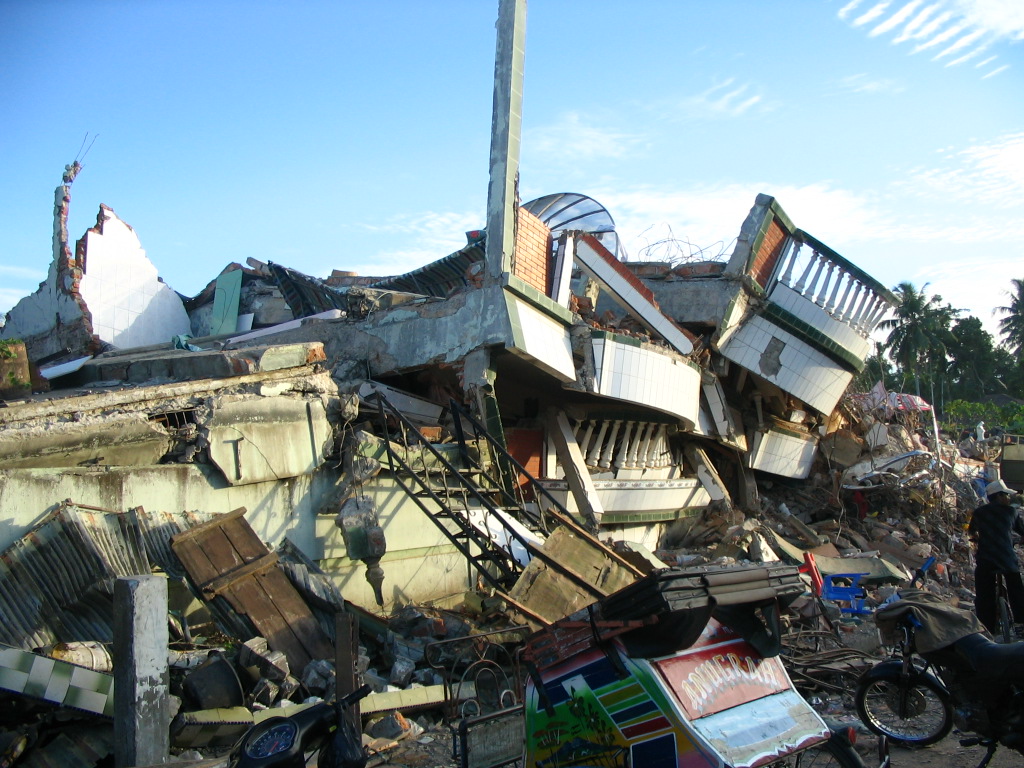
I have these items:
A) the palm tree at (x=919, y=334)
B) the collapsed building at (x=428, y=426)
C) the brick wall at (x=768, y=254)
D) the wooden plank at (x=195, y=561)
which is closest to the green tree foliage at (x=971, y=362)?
the palm tree at (x=919, y=334)

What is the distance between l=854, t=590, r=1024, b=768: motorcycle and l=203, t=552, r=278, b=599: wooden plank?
4.85 metres

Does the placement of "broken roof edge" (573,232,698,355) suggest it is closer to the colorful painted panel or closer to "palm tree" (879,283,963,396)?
the colorful painted panel

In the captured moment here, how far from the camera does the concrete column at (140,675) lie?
15.8 ft

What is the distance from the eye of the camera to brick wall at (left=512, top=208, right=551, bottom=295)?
1049cm

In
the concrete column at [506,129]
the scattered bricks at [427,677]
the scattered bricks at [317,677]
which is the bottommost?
the scattered bricks at [427,677]

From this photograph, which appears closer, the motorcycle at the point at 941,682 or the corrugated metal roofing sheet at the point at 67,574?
the motorcycle at the point at 941,682

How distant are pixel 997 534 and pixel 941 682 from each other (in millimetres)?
2598

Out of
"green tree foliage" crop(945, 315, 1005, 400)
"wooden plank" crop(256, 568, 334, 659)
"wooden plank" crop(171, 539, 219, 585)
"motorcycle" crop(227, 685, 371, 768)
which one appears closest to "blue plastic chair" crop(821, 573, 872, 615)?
"wooden plank" crop(256, 568, 334, 659)

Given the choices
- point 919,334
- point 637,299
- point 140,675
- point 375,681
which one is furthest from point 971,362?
point 140,675

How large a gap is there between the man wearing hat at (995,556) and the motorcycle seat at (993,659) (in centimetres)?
294

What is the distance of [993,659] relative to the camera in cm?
485

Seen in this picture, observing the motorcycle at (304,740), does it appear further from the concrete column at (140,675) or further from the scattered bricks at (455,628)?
the scattered bricks at (455,628)

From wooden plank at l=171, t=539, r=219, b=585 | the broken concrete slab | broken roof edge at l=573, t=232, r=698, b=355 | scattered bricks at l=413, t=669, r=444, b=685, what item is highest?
broken roof edge at l=573, t=232, r=698, b=355

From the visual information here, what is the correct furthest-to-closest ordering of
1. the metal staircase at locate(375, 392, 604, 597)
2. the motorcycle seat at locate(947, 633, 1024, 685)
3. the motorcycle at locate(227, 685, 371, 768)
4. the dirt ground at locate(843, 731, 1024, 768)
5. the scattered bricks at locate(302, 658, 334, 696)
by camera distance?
the metal staircase at locate(375, 392, 604, 597) → the scattered bricks at locate(302, 658, 334, 696) → the dirt ground at locate(843, 731, 1024, 768) → the motorcycle seat at locate(947, 633, 1024, 685) → the motorcycle at locate(227, 685, 371, 768)
